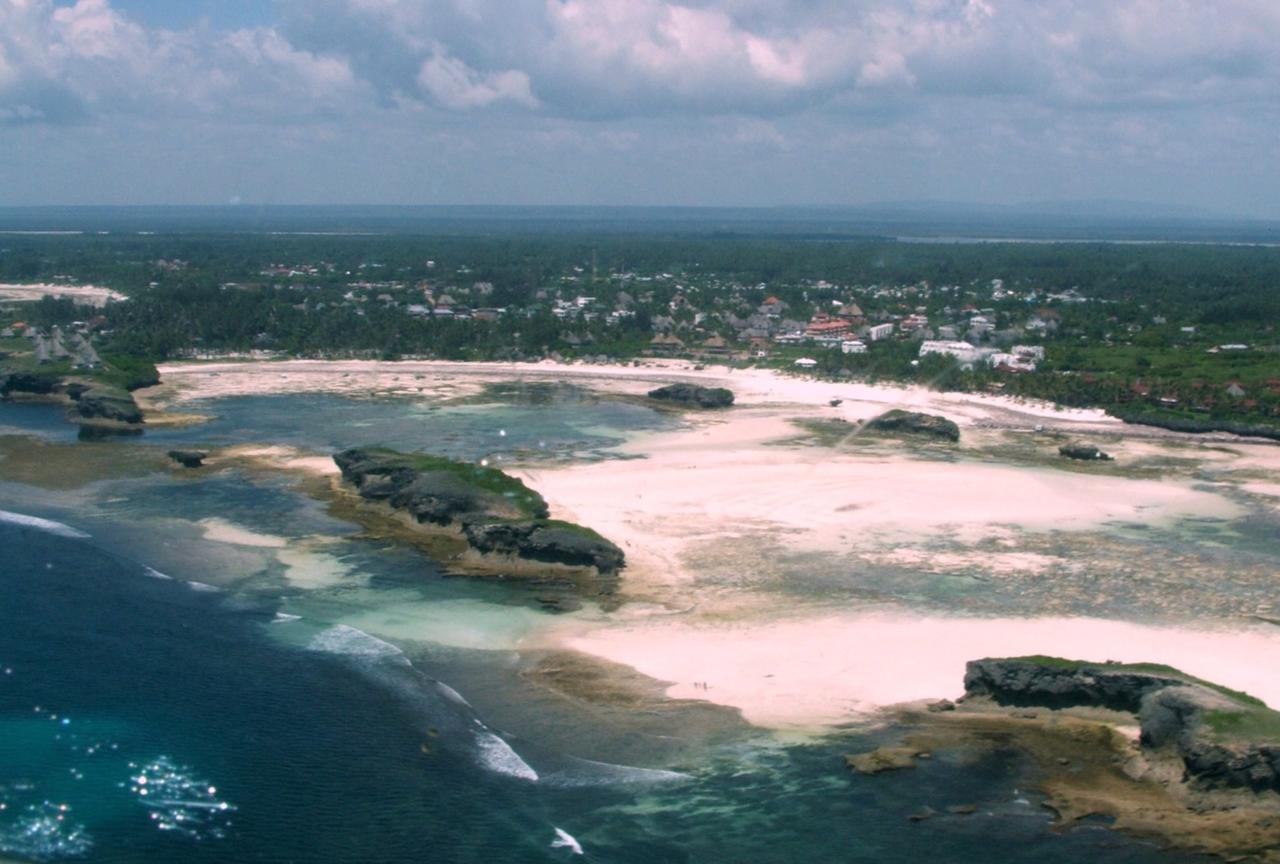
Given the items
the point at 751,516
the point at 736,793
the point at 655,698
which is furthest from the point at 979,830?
the point at 751,516

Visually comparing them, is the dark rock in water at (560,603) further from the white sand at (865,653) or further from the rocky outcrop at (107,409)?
the rocky outcrop at (107,409)

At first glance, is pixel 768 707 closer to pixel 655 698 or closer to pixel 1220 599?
pixel 655 698

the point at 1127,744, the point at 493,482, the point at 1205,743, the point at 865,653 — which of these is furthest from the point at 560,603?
the point at 1205,743

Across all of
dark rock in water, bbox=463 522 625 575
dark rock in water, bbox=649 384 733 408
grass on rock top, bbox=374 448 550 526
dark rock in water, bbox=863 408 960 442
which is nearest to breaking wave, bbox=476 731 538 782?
dark rock in water, bbox=463 522 625 575

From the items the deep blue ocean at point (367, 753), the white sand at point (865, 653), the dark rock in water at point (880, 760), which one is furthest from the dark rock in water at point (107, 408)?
the dark rock in water at point (880, 760)

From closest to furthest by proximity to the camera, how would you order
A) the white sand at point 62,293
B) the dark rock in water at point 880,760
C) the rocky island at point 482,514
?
1. the dark rock in water at point 880,760
2. the rocky island at point 482,514
3. the white sand at point 62,293

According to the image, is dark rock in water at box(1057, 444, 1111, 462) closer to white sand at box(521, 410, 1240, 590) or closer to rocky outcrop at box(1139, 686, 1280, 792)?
white sand at box(521, 410, 1240, 590)

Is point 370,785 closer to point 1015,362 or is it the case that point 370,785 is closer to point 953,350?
point 1015,362
